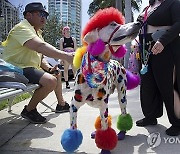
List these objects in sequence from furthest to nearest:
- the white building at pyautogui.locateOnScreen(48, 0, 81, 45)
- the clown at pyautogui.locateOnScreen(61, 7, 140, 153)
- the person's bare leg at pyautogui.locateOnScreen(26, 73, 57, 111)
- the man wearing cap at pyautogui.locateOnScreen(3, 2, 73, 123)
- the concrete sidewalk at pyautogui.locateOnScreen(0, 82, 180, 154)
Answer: the white building at pyautogui.locateOnScreen(48, 0, 81, 45)
the person's bare leg at pyautogui.locateOnScreen(26, 73, 57, 111)
the man wearing cap at pyautogui.locateOnScreen(3, 2, 73, 123)
the concrete sidewalk at pyautogui.locateOnScreen(0, 82, 180, 154)
the clown at pyautogui.locateOnScreen(61, 7, 140, 153)

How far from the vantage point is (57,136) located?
342 centimetres

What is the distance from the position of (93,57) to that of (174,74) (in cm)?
118

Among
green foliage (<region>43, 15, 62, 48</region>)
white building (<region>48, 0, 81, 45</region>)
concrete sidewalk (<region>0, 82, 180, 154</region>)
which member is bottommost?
concrete sidewalk (<region>0, 82, 180, 154</region>)

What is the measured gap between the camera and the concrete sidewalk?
296 cm

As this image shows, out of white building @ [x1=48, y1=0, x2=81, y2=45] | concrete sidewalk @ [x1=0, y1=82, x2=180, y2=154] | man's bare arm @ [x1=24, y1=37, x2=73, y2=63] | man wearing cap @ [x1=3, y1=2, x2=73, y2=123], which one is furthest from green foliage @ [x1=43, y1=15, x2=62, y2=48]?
man's bare arm @ [x1=24, y1=37, x2=73, y2=63]

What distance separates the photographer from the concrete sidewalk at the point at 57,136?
9.72ft

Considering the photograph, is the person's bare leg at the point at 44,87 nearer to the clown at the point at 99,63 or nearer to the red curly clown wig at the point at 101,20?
the clown at the point at 99,63

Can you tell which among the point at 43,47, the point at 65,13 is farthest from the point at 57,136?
the point at 65,13

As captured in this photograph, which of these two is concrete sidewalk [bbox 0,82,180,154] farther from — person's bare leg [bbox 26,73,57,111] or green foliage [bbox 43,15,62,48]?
green foliage [bbox 43,15,62,48]

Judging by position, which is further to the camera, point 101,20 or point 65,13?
point 65,13

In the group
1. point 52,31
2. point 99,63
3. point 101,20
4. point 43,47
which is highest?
point 52,31

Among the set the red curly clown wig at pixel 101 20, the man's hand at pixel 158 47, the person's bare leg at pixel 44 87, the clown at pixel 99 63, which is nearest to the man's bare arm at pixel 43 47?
the person's bare leg at pixel 44 87

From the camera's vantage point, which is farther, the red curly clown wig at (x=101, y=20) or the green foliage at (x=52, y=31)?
the green foliage at (x=52, y=31)

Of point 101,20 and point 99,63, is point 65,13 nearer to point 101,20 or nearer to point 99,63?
A: point 101,20
